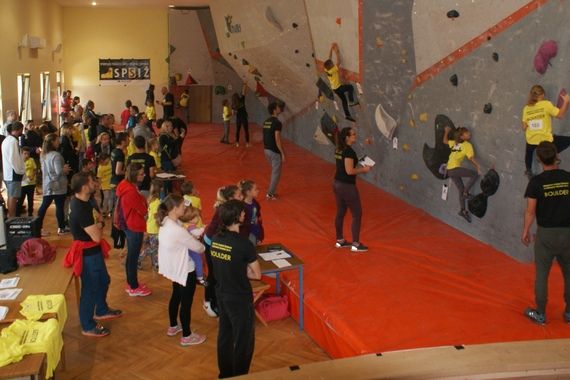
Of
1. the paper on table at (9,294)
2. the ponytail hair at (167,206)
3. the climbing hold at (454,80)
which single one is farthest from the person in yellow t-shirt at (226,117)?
the paper on table at (9,294)

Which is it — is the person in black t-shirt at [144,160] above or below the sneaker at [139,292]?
above

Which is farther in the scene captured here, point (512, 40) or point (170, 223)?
point (512, 40)

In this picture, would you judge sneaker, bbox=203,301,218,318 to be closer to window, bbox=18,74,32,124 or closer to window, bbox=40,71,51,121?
window, bbox=18,74,32,124

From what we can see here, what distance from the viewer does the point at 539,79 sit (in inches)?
236

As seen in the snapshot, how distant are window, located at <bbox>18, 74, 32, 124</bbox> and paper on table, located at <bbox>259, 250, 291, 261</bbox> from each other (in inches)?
343

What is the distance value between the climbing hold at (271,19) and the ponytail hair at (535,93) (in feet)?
20.5

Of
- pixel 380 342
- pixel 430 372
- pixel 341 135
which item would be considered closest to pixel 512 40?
pixel 341 135

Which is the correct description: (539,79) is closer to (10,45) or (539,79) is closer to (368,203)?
(368,203)

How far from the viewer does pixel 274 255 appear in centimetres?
554

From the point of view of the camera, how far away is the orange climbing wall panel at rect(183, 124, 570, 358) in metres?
4.95

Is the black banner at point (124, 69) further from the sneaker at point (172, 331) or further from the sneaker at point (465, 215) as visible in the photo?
the sneaker at point (172, 331)

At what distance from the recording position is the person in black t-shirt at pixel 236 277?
395 cm

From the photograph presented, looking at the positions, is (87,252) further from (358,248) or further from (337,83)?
(337,83)

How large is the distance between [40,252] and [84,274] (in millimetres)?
402
